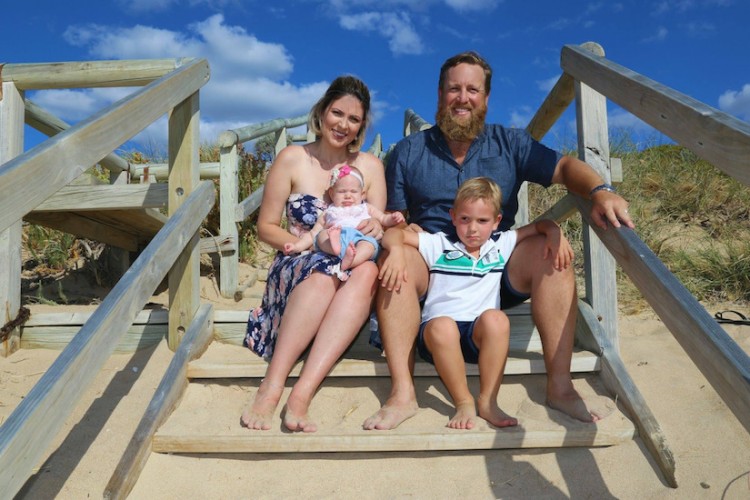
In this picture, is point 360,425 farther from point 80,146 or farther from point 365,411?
point 80,146

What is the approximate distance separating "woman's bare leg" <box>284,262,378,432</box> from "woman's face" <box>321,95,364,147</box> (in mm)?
745

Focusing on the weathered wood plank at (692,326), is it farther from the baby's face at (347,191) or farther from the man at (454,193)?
the baby's face at (347,191)

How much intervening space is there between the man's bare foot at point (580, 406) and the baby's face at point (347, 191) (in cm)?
117

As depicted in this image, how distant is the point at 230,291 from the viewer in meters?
4.76

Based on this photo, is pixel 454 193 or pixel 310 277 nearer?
pixel 310 277

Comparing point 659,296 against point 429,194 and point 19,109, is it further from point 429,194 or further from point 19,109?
point 19,109

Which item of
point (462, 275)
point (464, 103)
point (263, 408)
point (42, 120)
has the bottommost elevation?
point (263, 408)

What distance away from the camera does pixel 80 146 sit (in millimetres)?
1868

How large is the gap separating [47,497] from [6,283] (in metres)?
1.17

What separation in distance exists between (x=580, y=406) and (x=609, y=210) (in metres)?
0.73

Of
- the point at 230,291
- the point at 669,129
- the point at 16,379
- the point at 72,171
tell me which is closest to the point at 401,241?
the point at 669,129

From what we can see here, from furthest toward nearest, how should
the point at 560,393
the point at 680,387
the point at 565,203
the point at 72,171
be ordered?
the point at 565,203, the point at 680,387, the point at 560,393, the point at 72,171

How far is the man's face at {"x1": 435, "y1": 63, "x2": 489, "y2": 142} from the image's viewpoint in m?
2.88

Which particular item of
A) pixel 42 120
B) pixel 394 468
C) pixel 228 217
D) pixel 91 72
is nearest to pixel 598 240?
pixel 394 468
